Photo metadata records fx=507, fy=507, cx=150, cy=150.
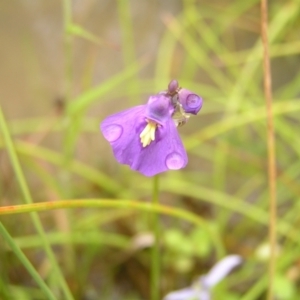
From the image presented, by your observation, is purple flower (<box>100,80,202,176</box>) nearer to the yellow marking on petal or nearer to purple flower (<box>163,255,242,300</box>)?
the yellow marking on petal

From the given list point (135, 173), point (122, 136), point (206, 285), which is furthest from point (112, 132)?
point (135, 173)

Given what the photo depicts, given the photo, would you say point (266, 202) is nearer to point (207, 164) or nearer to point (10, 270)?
point (207, 164)

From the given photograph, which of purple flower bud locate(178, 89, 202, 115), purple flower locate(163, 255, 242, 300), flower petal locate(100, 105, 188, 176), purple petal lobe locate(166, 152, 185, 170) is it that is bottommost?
purple petal lobe locate(166, 152, 185, 170)

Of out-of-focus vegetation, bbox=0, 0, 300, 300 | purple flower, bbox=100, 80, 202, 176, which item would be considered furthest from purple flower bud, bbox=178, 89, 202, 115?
out-of-focus vegetation, bbox=0, 0, 300, 300

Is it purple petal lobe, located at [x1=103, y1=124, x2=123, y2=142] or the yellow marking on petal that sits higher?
purple petal lobe, located at [x1=103, y1=124, x2=123, y2=142]

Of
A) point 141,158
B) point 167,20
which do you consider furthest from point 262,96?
point 141,158

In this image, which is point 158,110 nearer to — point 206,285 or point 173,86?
point 173,86

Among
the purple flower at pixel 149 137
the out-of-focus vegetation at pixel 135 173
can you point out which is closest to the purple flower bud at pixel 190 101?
the purple flower at pixel 149 137
